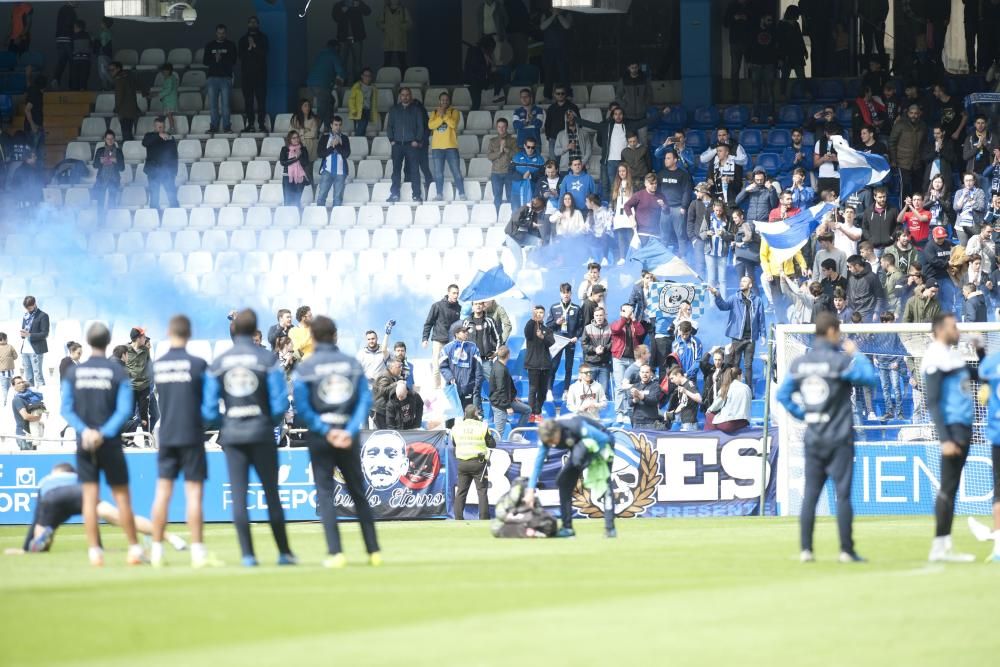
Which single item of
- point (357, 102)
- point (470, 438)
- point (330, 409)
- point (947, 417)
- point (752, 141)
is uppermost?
point (357, 102)

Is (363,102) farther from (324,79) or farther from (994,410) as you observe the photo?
(994,410)

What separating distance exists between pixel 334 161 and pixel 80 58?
7.44m

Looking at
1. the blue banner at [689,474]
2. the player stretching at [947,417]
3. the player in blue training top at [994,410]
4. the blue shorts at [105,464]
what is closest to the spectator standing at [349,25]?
the blue banner at [689,474]

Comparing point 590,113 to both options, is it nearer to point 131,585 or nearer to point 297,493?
point 297,493

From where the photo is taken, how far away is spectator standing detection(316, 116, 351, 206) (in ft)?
108

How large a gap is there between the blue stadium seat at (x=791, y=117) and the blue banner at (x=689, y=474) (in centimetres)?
1026

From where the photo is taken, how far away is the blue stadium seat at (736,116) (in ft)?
109

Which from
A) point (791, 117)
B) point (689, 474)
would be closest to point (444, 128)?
point (791, 117)

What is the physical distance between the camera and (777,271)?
2753cm

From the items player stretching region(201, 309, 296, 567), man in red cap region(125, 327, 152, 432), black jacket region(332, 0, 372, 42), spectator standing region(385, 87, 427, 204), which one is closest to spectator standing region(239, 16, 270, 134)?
black jacket region(332, 0, 372, 42)

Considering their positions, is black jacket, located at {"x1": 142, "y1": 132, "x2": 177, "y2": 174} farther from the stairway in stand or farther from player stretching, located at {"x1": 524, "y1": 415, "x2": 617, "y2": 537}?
player stretching, located at {"x1": 524, "y1": 415, "x2": 617, "y2": 537}

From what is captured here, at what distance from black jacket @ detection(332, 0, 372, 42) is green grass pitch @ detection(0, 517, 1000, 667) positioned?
21.5 meters

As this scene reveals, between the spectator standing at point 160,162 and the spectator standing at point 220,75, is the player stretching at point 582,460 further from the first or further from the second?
the spectator standing at point 220,75

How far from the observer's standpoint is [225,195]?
3466cm
